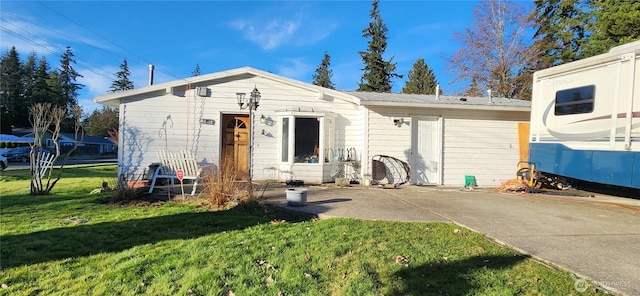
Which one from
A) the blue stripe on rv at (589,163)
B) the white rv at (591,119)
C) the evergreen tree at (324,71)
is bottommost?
the blue stripe on rv at (589,163)

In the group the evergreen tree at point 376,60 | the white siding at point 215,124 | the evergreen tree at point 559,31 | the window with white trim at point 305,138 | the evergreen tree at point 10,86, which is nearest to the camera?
the white siding at point 215,124

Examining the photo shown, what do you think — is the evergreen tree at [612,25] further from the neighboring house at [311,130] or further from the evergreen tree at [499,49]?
the neighboring house at [311,130]

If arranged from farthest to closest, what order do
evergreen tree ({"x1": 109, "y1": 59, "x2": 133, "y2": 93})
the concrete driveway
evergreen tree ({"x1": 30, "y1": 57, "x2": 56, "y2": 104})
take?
evergreen tree ({"x1": 109, "y1": 59, "x2": 133, "y2": 93}) < evergreen tree ({"x1": 30, "y1": 57, "x2": 56, "y2": 104}) < the concrete driveway

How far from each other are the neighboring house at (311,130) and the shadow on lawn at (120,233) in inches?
174

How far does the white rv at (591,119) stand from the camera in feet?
21.4

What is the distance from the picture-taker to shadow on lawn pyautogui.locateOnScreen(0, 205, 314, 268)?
3617 mm

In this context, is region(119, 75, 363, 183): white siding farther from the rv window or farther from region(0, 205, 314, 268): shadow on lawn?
the rv window

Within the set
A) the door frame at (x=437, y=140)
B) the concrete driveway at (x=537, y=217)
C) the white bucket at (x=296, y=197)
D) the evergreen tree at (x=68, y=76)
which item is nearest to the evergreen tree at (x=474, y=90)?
the door frame at (x=437, y=140)

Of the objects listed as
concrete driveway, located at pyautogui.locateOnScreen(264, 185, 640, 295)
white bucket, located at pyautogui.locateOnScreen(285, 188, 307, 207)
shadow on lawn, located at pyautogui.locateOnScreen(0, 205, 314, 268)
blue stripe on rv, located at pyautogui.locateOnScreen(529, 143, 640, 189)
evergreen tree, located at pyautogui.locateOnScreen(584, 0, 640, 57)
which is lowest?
shadow on lawn, located at pyautogui.locateOnScreen(0, 205, 314, 268)

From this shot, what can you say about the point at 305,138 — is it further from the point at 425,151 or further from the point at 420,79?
the point at 420,79

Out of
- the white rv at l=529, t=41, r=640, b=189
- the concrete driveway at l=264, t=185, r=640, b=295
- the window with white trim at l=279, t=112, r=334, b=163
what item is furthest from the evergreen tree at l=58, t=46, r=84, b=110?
the white rv at l=529, t=41, r=640, b=189

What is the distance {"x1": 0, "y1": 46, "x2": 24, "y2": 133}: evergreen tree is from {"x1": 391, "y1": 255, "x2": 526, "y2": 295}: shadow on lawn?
53.1m

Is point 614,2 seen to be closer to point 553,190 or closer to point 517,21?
point 517,21

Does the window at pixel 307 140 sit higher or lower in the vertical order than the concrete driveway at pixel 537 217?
higher
